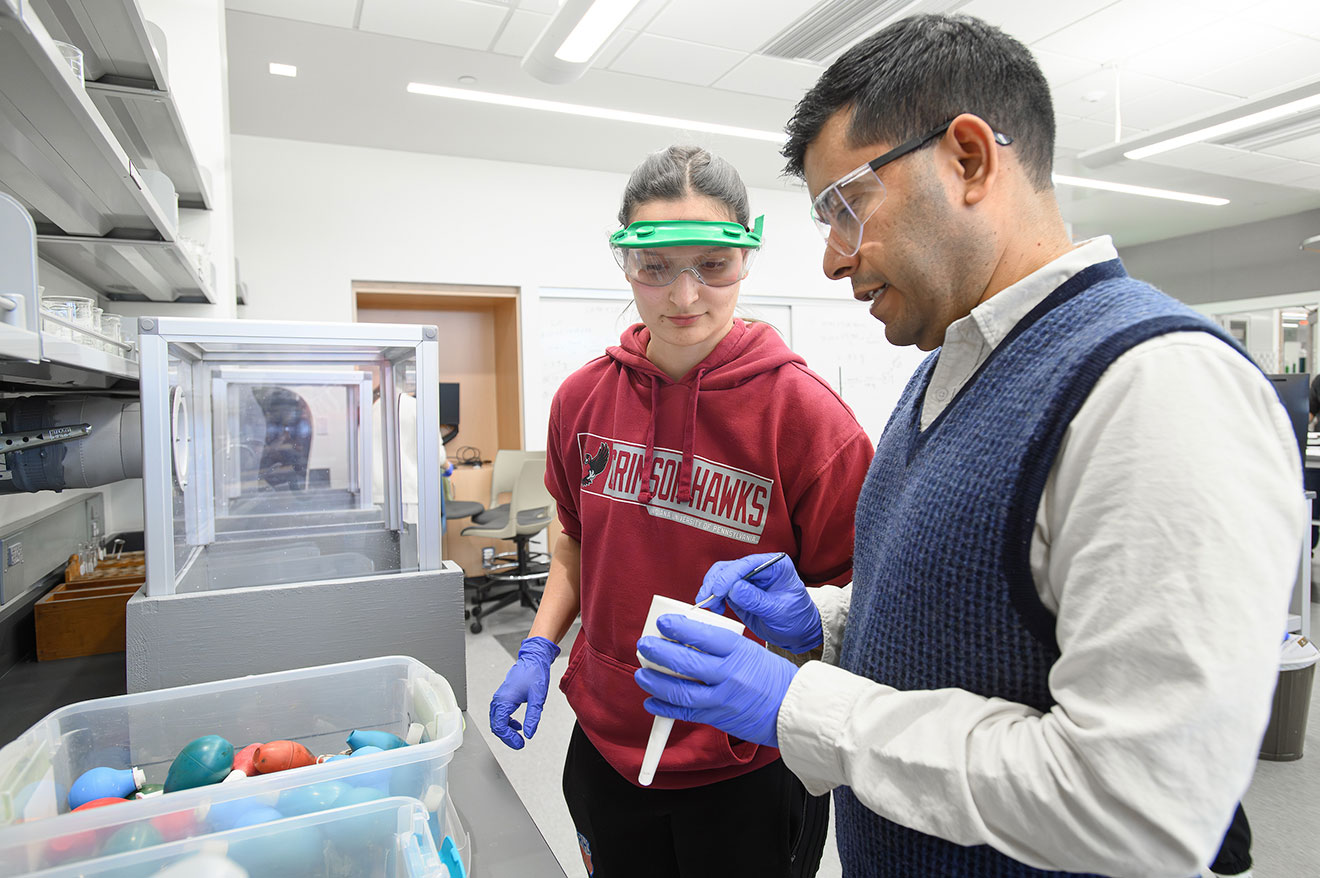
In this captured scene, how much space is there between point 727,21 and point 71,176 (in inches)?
112

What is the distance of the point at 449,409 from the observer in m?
5.47

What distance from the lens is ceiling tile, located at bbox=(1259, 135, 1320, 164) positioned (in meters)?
5.09

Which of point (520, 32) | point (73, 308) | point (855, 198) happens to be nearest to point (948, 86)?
point (855, 198)

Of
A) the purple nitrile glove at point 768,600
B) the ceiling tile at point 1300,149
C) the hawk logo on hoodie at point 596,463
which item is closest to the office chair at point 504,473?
the hawk logo on hoodie at point 596,463

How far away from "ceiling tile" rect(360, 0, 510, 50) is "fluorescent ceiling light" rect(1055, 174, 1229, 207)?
14.0ft

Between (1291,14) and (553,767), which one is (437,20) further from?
(1291,14)

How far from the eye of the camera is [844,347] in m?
6.43

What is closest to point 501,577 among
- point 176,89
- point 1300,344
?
point 176,89

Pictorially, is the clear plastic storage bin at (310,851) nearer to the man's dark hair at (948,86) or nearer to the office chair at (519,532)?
the man's dark hair at (948,86)

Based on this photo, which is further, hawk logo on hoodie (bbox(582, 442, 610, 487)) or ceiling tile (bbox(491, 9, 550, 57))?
ceiling tile (bbox(491, 9, 550, 57))

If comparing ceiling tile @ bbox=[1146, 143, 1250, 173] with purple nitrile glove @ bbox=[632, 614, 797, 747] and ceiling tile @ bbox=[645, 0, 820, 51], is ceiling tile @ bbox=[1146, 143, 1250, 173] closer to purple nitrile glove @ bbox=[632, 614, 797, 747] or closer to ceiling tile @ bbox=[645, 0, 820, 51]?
ceiling tile @ bbox=[645, 0, 820, 51]

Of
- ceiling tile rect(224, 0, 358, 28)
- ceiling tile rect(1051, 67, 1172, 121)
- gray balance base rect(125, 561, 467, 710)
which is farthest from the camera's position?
ceiling tile rect(1051, 67, 1172, 121)

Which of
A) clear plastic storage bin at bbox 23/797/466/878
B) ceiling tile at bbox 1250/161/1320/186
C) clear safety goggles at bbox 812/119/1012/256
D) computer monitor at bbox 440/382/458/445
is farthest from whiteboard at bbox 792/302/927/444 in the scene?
clear plastic storage bin at bbox 23/797/466/878

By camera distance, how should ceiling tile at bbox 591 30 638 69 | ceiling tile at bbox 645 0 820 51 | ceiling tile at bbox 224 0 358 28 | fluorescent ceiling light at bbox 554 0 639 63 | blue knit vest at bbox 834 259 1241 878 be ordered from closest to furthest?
blue knit vest at bbox 834 259 1241 878 < fluorescent ceiling light at bbox 554 0 639 63 < ceiling tile at bbox 224 0 358 28 < ceiling tile at bbox 645 0 820 51 < ceiling tile at bbox 591 30 638 69
